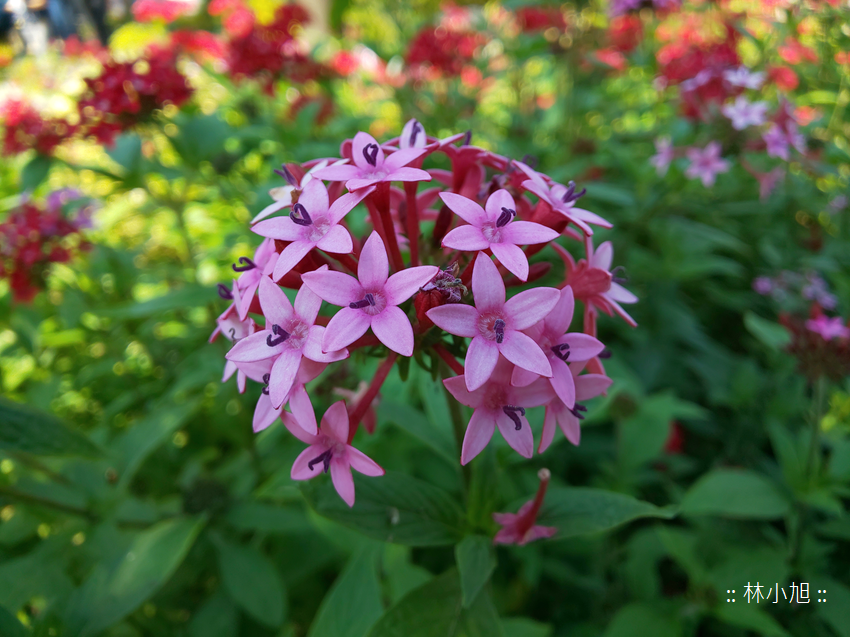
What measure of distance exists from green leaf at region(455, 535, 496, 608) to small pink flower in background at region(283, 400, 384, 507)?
28cm

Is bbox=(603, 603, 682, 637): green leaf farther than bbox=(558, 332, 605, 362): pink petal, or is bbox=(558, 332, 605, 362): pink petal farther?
bbox=(603, 603, 682, 637): green leaf

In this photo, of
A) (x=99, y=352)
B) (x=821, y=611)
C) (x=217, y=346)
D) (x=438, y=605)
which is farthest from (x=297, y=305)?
(x=99, y=352)

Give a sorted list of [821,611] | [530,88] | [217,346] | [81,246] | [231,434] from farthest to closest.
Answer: [530,88] → [81,246] → [231,434] → [217,346] → [821,611]

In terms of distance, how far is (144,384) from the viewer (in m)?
2.66

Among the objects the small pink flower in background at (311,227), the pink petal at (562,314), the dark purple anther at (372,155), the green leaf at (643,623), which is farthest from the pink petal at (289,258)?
the green leaf at (643,623)

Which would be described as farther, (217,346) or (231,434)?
(231,434)

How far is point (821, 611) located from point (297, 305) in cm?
187

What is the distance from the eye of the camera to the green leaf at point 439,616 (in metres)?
1.07

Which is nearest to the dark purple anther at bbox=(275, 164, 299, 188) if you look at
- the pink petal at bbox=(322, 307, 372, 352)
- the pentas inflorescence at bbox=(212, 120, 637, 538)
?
the pentas inflorescence at bbox=(212, 120, 637, 538)

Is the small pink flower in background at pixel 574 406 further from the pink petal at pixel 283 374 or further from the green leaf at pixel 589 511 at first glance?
the pink petal at pixel 283 374

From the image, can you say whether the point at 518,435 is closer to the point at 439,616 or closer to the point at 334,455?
the point at 334,455

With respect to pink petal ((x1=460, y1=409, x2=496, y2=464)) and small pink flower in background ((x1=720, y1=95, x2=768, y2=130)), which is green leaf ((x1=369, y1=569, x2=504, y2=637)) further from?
small pink flower in background ((x1=720, y1=95, x2=768, y2=130))

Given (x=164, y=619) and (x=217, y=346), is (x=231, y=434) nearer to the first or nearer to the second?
(x=217, y=346)

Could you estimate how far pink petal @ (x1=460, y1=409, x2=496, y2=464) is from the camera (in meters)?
0.90
